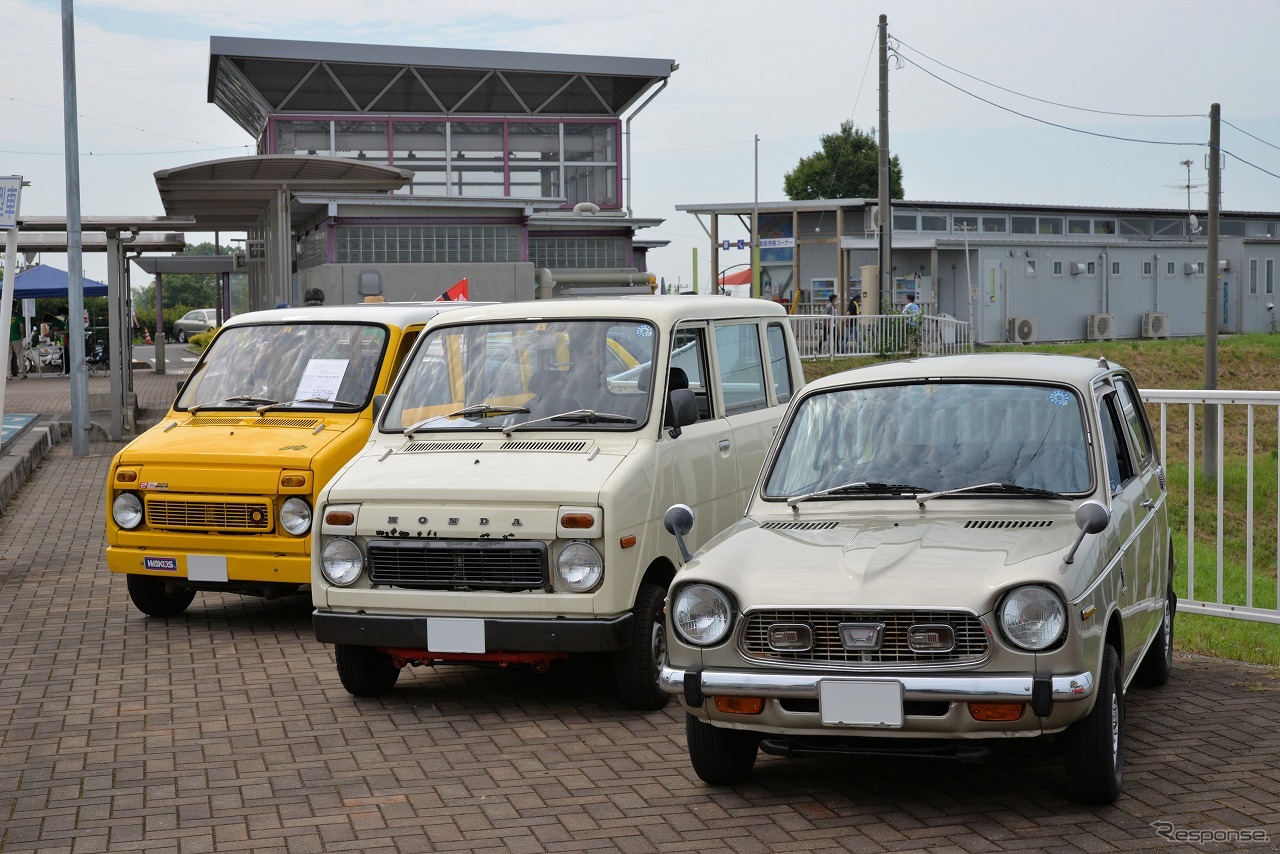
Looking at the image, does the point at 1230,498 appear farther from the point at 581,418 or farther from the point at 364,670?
the point at 364,670

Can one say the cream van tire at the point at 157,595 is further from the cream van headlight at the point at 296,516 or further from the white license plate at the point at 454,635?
the white license plate at the point at 454,635

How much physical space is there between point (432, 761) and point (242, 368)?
4577 millimetres

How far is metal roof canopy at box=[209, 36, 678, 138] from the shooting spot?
133ft

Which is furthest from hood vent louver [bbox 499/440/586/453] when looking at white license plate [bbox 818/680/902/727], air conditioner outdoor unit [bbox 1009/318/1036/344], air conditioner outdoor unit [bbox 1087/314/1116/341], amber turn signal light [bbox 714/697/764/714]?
air conditioner outdoor unit [bbox 1087/314/1116/341]

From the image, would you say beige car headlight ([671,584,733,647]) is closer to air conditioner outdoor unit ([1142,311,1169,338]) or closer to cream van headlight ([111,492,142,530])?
cream van headlight ([111,492,142,530])

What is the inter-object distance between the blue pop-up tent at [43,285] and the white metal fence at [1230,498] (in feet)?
92.5

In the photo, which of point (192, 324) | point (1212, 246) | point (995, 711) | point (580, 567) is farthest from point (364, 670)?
point (192, 324)

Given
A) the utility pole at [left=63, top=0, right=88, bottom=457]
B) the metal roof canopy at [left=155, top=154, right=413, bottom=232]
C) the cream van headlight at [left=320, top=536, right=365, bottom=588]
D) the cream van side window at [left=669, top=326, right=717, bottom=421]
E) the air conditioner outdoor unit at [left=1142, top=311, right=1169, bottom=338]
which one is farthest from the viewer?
the air conditioner outdoor unit at [left=1142, top=311, right=1169, bottom=338]

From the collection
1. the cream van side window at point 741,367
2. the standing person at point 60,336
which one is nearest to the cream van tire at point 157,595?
the cream van side window at point 741,367

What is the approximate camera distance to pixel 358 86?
41.8 meters

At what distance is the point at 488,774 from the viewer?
19.9 feet

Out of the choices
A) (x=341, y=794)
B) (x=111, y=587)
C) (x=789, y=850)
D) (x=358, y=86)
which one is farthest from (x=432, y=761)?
(x=358, y=86)

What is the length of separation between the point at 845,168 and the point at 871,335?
211 ft

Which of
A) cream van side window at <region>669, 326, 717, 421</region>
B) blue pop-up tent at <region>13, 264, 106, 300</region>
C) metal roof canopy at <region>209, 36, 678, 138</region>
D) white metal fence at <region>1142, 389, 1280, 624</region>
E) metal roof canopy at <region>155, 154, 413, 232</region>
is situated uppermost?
metal roof canopy at <region>209, 36, 678, 138</region>
